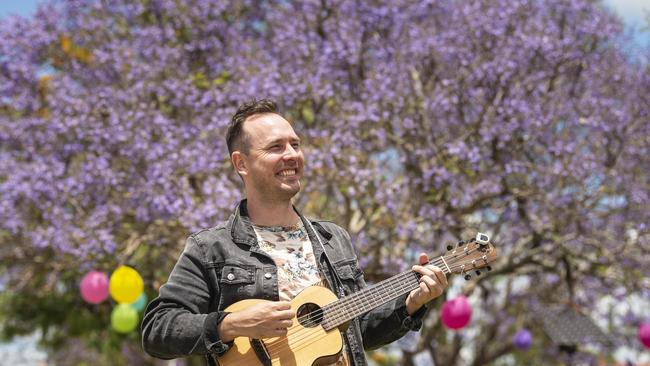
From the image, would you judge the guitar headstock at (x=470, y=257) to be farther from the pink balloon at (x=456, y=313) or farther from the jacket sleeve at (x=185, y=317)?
the pink balloon at (x=456, y=313)

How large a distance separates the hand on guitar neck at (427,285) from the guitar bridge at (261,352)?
1.94ft

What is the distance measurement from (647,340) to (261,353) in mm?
8308

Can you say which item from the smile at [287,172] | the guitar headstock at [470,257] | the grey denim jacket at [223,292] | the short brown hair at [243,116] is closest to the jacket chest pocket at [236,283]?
the grey denim jacket at [223,292]

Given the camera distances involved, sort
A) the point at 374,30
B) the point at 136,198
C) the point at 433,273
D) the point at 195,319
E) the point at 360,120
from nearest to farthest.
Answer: the point at 195,319 < the point at 433,273 < the point at 360,120 < the point at 136,198 < the point at 374,30

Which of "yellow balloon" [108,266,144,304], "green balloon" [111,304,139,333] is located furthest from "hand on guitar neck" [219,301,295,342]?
"green balloon" [111,304,139,333]

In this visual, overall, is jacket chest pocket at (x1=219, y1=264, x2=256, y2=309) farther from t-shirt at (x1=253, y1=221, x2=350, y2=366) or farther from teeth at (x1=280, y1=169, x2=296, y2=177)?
teeth at (x1=280, y1=169, x2=296, y2=177)

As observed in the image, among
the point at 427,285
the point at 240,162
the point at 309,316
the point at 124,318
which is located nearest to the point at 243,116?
the point at 240,162

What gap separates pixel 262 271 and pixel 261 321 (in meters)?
0.29

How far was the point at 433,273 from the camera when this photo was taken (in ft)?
9.09

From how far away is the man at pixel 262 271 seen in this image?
2.55m

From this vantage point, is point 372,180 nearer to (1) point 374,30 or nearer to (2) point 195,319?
(1) point 374,30

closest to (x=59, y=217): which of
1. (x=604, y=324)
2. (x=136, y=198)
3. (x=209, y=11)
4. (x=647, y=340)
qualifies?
(x=136, y=198)

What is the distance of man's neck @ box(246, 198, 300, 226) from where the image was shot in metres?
2.91

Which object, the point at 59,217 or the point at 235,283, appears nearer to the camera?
the point at 235,283
